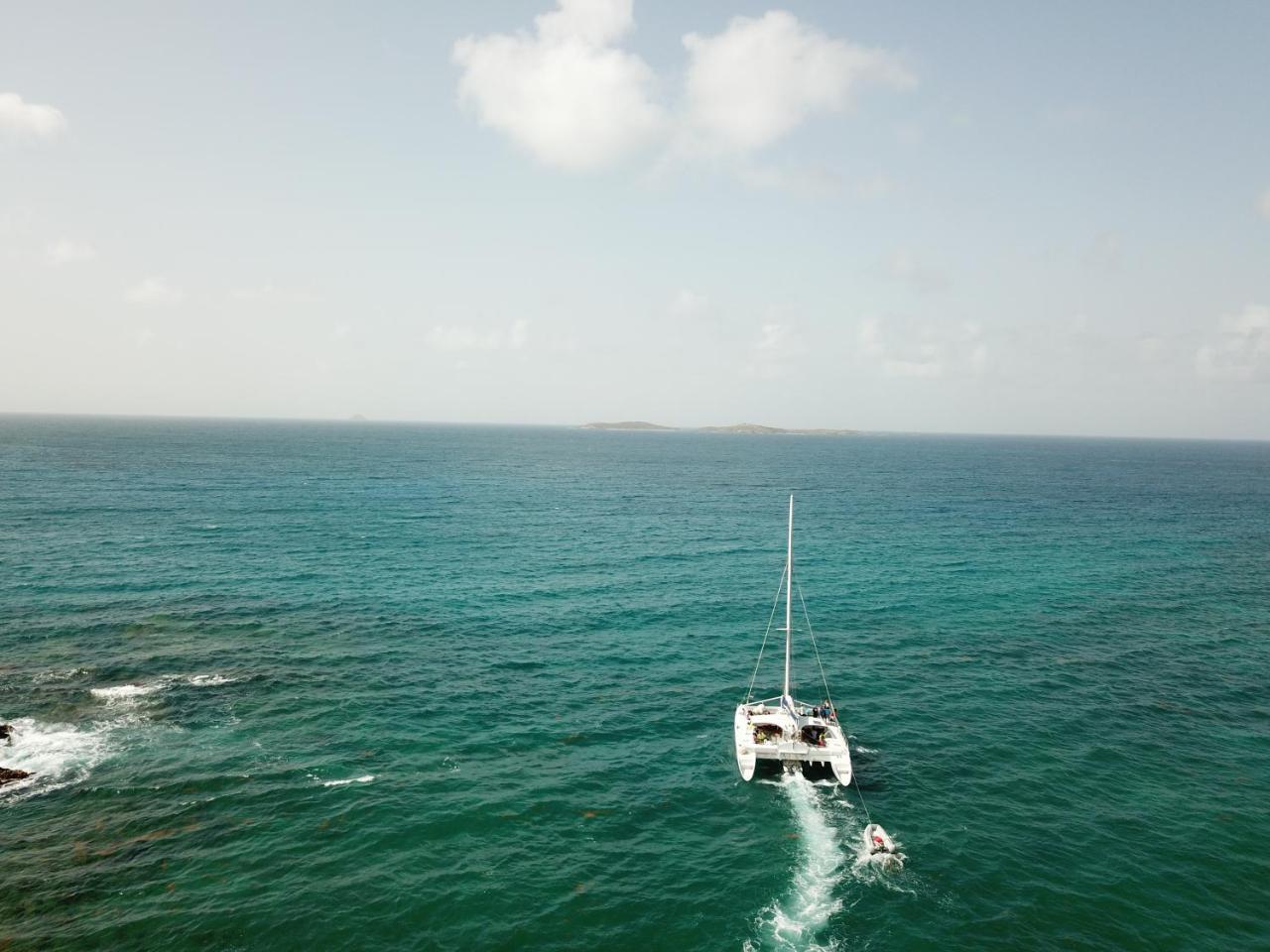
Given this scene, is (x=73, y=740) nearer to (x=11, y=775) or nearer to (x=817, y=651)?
(x=11, y=775)

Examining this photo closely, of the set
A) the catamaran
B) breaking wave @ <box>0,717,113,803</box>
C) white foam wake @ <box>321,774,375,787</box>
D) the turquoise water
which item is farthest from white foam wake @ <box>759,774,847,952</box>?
breaking wave @ <box>0,717,113,803</box>

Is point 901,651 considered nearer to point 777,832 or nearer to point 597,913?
point 777,832

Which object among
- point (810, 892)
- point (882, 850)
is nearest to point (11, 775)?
point (810, 892)

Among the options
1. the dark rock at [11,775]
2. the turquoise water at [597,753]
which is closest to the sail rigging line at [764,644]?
the turquoise water at [597,753]

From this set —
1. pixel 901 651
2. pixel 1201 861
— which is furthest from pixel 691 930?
pixel 901 651

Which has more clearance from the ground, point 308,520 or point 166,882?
point 308,520
